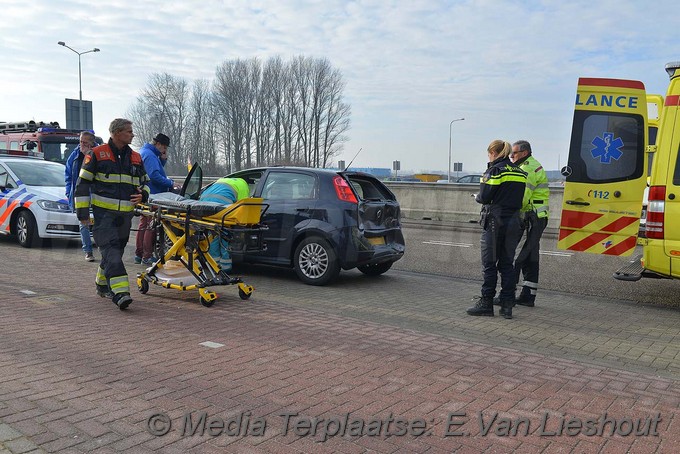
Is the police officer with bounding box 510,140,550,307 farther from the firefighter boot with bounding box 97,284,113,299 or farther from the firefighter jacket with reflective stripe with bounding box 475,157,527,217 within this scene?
the firefighter boot with bounding box 97,284,113,299

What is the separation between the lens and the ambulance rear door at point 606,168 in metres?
7.15

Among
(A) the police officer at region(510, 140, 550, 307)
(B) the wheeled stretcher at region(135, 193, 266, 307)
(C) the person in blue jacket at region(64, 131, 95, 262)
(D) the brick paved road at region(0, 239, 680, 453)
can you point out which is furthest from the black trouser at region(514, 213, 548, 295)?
(C) the person in blue jacket at region(64, 131, 95, 262)

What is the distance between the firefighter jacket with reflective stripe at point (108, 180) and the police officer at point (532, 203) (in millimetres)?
4542

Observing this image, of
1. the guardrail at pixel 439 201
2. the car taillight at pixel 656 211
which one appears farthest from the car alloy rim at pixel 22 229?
the guardrail at pixel 439 201

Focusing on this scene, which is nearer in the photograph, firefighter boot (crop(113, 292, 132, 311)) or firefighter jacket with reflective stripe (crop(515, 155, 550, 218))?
firefighter boot (crop(113, 292, 132, 311))

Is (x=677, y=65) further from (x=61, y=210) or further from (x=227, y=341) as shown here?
(x=61, y=210)

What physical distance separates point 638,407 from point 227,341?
3.28 metres

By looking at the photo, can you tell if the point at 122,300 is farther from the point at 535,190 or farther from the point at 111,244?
the point at 535,190

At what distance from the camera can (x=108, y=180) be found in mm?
6348

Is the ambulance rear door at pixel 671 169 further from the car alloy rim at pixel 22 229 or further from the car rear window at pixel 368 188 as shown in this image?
the car alloy rim at pixel 22 229

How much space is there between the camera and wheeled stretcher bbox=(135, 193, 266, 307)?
6445 millimetres

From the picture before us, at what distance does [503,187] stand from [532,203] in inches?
34.8

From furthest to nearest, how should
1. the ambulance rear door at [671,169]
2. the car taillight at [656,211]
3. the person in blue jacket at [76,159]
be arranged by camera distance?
the person in blue jacket at [76,159] < the car taillight at [656,211] < the ambulance rear door at [671,169]

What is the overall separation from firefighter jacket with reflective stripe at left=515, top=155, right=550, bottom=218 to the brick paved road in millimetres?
1238
